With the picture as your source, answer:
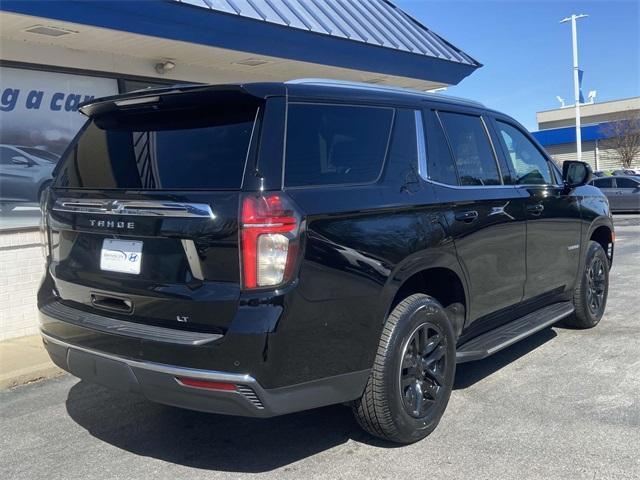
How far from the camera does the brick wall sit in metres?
6.33

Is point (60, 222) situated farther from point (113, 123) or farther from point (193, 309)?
point (193, 309)

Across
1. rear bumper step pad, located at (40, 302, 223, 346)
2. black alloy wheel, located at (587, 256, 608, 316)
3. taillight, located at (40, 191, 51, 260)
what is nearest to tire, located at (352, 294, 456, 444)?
rear bumper step pad, located at (40, 302, 223, 346)

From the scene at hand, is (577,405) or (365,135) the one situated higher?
(365,135)

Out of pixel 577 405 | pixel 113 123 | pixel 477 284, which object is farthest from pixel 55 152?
pixel 577 405

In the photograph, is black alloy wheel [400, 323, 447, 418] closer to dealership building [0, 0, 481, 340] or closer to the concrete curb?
the concrete curb

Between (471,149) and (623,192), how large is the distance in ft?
69.6

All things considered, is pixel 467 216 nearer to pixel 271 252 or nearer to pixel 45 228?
pixel 271 252

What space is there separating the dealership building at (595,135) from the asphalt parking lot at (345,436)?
161 ft

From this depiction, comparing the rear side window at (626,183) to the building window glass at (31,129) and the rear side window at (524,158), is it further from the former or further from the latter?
the building window glass at (31,129)

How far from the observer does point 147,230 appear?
3.12 meters

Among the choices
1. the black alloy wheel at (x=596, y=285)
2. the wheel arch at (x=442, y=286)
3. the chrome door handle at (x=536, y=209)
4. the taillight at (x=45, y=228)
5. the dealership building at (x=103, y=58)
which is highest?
the dealership building at (x=103, y=58)

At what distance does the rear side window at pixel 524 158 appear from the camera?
5016mm

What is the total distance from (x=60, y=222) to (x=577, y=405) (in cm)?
351

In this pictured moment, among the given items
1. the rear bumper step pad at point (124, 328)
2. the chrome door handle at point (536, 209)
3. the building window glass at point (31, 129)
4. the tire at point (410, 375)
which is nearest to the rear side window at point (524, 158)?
the chrome door handle at point (536, 209)
